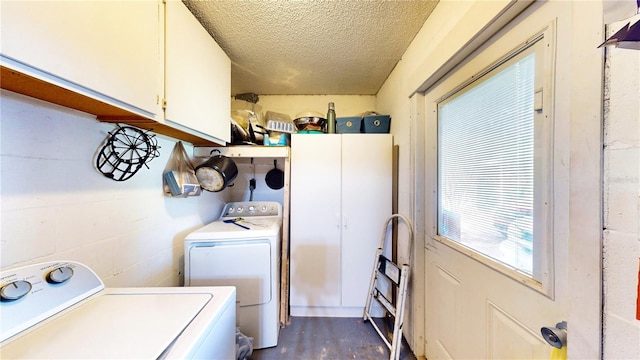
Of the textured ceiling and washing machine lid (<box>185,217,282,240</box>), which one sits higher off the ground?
the textured ceiling

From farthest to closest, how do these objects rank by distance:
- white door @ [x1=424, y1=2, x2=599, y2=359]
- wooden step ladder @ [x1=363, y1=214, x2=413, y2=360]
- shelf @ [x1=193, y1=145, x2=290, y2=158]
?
shelf @ [x1=193, y1=145, x2=290, y2=158] → wooden step ladder @ [x1=363, y1=214, x2=413, y2=360] → white door @ [x1=424, y1=2, x2=599, y2=359]

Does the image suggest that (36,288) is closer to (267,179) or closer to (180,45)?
(180,45)

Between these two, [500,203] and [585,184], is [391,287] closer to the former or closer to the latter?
[500,203]

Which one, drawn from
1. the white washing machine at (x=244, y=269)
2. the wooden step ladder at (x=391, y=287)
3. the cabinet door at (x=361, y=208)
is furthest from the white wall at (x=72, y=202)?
the wooden step ladder at (x=391, y=287)

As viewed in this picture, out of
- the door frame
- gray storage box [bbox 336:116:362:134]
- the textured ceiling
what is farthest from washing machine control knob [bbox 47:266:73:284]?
gray storage box [bbox 336:116:362:134]

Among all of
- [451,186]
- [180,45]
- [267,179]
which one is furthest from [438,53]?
[267,179]

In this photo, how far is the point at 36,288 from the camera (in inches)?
28.4

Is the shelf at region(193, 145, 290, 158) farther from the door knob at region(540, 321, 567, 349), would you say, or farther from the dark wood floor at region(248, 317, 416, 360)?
the door knob at region(540, 321, 567, 349)

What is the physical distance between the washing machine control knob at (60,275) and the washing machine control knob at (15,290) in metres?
0.06

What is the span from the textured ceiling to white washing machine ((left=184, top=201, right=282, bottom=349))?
1.49 meters

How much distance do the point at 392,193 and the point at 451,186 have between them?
28.5 inches

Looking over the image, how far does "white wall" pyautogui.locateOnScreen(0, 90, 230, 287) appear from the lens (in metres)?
0.74

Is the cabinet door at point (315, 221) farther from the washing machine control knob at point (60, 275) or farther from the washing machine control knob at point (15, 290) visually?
the washing machine control knob at point (15, 290)

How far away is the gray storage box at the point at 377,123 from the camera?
2084 millimetres
